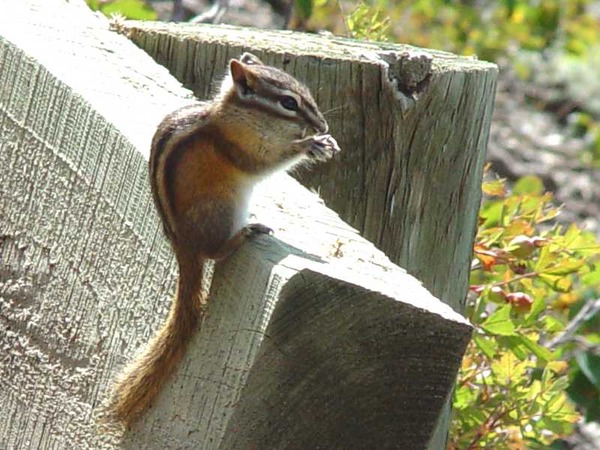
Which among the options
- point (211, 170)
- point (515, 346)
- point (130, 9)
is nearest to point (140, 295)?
point (211, 170)

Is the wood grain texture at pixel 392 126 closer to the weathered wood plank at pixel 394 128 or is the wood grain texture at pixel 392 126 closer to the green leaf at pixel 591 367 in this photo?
the weathered wood plank at pixel 394 128

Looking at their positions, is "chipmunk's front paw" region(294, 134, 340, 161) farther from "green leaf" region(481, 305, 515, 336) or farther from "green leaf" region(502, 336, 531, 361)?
"green leaf" region(502, 336, 531, 361)

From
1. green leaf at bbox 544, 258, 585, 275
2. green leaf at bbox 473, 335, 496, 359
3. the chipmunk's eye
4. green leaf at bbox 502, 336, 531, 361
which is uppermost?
green leaf at bbox 544, 258, 585, 275

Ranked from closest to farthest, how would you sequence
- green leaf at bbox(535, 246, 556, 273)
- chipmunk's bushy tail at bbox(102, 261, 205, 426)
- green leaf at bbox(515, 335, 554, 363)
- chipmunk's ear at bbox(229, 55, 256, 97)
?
chipmunk's bushy tail at bbox(102, 261, 205, 426), chipmunk's ear at bbox(229, 55, 256, 97), green leaf at bbox(515, 335, 554, 363), green leaf at bbox(535, 246, 556, 273)

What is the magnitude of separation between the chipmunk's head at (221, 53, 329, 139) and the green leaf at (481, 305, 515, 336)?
90 cm

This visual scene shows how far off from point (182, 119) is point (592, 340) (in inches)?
87.8

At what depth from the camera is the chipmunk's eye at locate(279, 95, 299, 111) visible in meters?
2.46

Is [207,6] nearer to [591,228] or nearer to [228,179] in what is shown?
[591,228]

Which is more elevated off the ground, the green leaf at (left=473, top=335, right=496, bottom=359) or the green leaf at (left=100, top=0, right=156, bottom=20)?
the green leaf at (left=100, top=0, right=156, bottom=20)

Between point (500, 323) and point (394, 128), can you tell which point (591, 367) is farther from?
point (394, 128)

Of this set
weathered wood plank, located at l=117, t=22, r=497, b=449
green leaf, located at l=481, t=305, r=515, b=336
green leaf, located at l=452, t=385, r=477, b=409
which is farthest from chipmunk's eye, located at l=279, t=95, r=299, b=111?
green leaf, located at l=452, t=385, r=477, b=409

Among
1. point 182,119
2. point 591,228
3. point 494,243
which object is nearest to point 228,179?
point 182,119

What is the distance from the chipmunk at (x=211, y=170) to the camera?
1.92m

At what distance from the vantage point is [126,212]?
2146 mm
